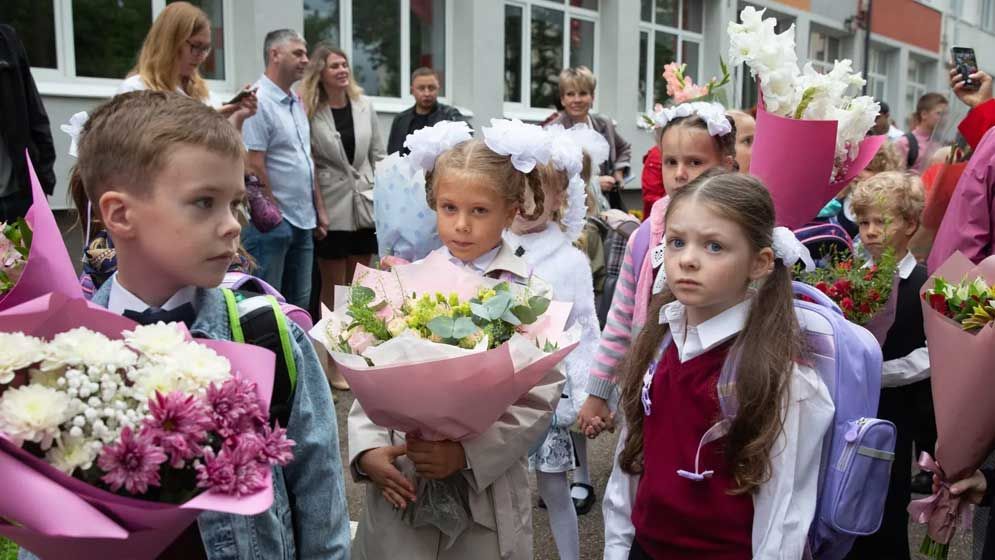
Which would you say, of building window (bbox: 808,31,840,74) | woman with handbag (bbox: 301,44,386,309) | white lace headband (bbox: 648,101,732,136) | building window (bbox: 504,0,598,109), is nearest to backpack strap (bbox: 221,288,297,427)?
white lace headband (bbox: 648,101,732,136)

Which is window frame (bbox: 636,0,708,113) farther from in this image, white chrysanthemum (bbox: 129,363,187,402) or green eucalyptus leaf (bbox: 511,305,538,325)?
white chrysanthemum (bbox: 129,363,187,402)

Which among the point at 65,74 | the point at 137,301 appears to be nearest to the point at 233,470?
the point at 137,301

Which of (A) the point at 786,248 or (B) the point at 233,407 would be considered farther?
(A) the point at 786,248

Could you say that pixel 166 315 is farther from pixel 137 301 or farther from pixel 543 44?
pixel 543 44

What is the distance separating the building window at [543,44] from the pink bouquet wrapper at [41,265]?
1104 centimetres

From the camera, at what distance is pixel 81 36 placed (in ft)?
23.8

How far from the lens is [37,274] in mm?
1688

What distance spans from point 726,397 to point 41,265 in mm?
1566

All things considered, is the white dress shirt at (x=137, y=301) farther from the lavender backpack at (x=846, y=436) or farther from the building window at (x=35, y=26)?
the building window at (x=35, y=26)

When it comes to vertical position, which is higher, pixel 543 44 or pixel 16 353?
pixel 543 44

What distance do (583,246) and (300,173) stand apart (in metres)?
1.96

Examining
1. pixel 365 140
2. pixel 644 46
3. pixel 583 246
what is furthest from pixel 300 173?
pixel 644 46

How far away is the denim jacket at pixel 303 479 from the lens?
1.83 meters

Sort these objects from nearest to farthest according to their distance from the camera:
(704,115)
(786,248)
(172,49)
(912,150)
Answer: (786,248) → (704,115) → (172,49) → (912,150)
